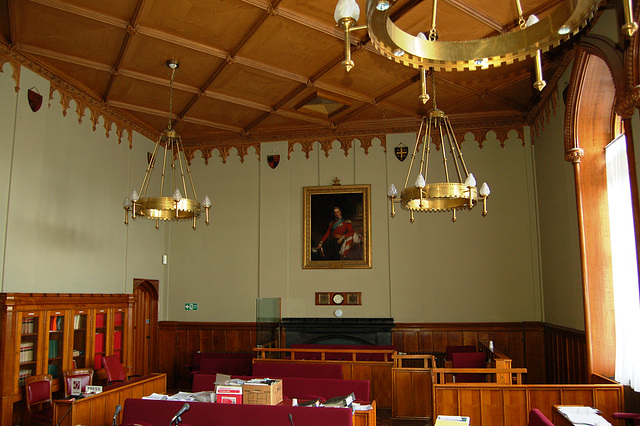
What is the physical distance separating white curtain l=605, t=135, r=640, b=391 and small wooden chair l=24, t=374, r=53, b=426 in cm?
785

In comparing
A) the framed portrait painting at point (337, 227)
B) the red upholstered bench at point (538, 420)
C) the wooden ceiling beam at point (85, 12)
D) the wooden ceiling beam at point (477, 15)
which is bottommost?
the red upholstered bench at point (538, 420)

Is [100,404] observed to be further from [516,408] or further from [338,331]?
[338,331]

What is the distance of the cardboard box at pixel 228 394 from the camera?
6.09m

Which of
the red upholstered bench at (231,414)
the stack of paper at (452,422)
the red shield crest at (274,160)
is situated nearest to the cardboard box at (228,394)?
the red upholstered bench at (231,414)

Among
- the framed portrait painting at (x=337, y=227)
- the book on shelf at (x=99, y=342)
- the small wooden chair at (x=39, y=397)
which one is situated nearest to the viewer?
the small wooden chair at (x=39, y=397)

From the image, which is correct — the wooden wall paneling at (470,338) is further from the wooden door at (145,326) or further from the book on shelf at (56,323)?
the book on shelf at (56,323)

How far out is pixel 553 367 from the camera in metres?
10.1

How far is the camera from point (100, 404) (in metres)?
6.62

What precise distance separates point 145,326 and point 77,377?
3666 mm

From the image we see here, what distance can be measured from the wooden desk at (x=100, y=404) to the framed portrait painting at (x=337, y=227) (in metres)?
5.24

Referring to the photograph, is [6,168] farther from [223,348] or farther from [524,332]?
[524,332]

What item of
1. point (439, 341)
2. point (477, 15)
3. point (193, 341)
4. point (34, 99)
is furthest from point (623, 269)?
point (34, 99)

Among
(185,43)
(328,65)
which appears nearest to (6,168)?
(185,43)

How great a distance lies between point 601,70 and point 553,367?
555 cm
